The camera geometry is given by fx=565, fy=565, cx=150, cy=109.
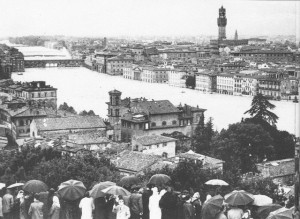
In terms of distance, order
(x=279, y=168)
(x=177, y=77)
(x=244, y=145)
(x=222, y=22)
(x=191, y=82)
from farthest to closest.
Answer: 1. (x=222, y=22)
2. (x=177, y=77)
3. (x=191, y=82)
4. (x=244, y=145)
5. (x=279, y=168)

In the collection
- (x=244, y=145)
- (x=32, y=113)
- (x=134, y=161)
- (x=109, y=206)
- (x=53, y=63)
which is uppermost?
(x=109, y=206)

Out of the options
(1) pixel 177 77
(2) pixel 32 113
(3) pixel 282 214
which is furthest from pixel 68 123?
(1) pixel 177 77

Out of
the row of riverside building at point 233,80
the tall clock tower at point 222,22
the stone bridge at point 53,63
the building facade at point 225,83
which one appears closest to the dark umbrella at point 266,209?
the row of riverside building at point 233,80

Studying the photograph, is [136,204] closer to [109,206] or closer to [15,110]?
[109,206]

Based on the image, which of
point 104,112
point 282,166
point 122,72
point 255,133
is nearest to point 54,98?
point 104,112

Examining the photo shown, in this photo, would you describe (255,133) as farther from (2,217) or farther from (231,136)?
(2,217)

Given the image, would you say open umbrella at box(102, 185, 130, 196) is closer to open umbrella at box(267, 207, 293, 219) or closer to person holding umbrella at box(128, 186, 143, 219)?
person holding umbrella at box(128, 186, 143, 219)

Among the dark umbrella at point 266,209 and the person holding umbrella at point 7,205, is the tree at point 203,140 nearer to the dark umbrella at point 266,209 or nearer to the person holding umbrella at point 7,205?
the dark umbrella at point 266,209

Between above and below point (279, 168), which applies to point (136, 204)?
above
